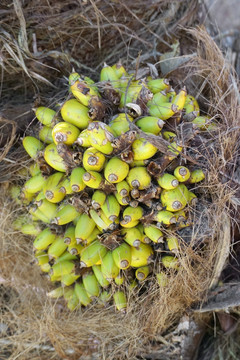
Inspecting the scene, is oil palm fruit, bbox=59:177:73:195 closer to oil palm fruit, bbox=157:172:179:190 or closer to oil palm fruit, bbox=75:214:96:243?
oil palm fruit, bbox=75:214:96:243

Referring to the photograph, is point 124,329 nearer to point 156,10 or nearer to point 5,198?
point 5,198

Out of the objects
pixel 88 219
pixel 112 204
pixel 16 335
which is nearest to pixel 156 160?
pixel 112 204

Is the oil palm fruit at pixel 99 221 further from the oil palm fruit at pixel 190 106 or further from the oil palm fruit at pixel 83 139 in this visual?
the oil palm fruit at pixel 190 106

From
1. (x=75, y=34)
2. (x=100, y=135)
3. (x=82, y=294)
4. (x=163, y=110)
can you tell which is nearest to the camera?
(x=100, y=135)

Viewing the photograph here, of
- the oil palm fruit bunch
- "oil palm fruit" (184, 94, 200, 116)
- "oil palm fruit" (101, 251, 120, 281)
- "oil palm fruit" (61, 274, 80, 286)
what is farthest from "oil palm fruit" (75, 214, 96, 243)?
"oil palm fruit" (184, 94, 200, 116)

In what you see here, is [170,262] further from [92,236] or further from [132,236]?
[92,236]

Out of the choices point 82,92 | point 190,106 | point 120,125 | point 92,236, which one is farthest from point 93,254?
point 190,106
